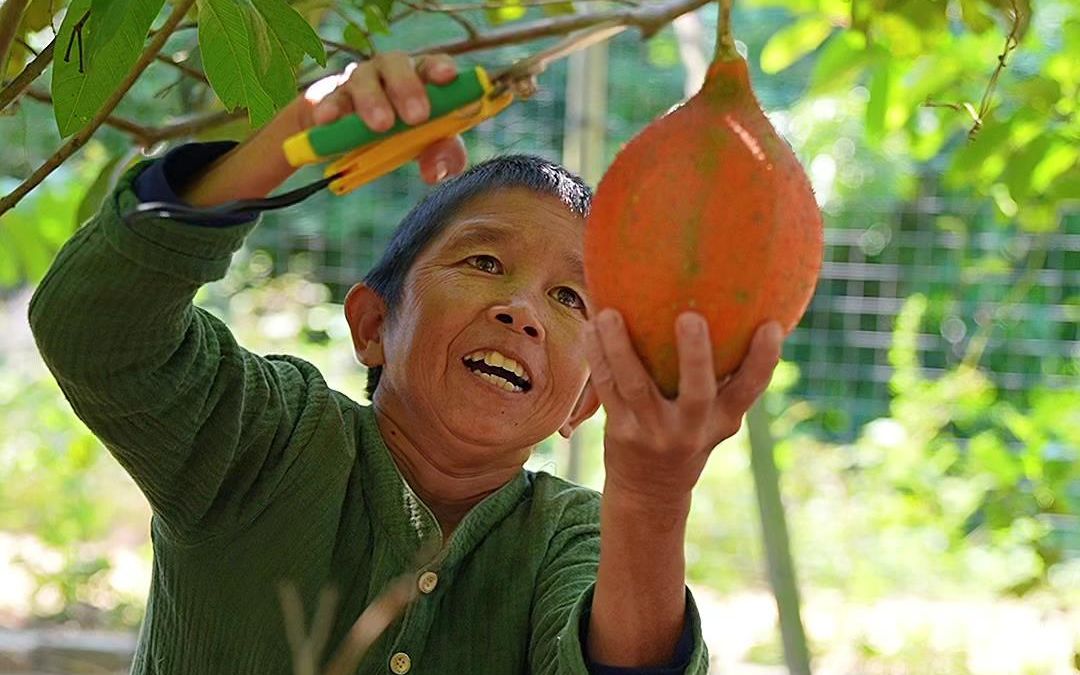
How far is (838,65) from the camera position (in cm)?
167

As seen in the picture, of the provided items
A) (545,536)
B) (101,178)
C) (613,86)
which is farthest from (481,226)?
(613,86)

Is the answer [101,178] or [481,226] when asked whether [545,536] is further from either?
[101,178]

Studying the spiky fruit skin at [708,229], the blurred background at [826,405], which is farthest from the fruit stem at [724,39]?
the blurred background at [826,405]

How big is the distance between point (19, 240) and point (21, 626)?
6.49 feet

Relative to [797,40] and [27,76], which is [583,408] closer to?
[27,76]

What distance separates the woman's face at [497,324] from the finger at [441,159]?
187 mm

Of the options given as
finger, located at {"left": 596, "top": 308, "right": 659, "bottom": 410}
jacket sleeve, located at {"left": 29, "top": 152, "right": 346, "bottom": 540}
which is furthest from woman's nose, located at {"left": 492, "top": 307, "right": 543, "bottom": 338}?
finger, located at {"left": 596, "top": 308, "right": 659, "bottom": 410}

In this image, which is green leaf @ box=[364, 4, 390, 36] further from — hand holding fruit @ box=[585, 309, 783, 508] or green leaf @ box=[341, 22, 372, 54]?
hand holding fruit @ box=[585, 309, 783, 508]

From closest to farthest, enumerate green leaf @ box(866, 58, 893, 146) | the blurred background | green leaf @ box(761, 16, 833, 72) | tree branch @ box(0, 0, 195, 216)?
tree branch @ box(0, 0, 195, 216), green leaf @ box(866, 58, 893, 146), green leaf @ box(761, 16, 833, 72), the blurred background

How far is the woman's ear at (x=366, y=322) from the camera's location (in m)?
1.27

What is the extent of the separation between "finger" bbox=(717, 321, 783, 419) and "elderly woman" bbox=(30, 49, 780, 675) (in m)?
0.05

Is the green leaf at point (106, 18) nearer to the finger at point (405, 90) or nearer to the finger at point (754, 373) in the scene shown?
the finger at point (405, 90)

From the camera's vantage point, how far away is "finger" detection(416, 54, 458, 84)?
2.58ft

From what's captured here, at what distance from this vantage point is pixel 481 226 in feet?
3.76
